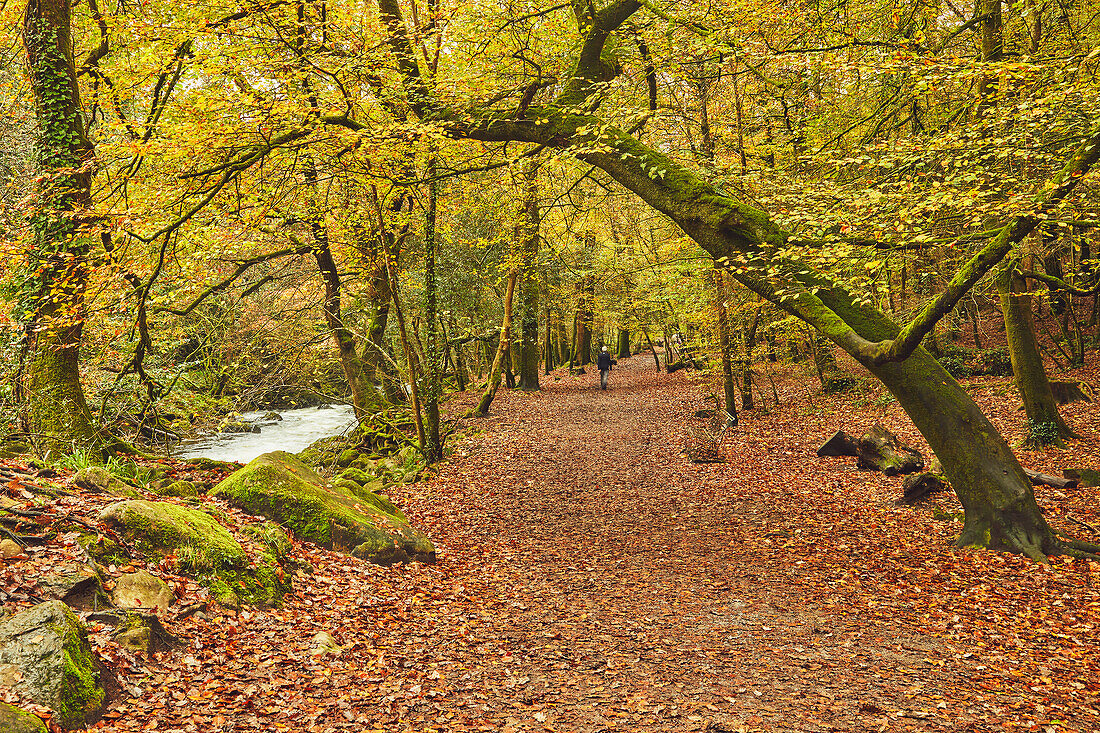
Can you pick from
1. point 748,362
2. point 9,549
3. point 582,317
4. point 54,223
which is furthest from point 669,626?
point 582,317

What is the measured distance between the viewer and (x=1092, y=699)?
4.50 metres

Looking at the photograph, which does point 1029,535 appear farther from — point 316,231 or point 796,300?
point 316,231

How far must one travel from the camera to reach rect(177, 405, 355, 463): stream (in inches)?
675

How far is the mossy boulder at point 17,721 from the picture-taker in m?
2.99

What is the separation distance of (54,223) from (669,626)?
8.82 m

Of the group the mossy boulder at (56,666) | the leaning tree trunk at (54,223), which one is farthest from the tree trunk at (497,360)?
the mossy boulder at (56,666)

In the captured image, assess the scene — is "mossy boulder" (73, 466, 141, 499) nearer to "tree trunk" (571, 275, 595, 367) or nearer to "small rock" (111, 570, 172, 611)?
"small rock" (111, 570, 172, 611)

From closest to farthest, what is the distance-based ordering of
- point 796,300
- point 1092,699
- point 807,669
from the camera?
point 1092,699 → point 807,669 → point 796,300

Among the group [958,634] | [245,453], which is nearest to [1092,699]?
[958,634]

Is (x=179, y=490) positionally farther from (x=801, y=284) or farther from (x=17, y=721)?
(x=801, y=284)

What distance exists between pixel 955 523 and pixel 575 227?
1869cm

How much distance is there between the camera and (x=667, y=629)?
6078 mm

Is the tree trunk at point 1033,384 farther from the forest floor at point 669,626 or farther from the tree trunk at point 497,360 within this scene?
the tree trunk at point 497,360

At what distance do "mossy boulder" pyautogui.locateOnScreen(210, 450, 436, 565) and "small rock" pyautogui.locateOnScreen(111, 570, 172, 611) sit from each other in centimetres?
231
